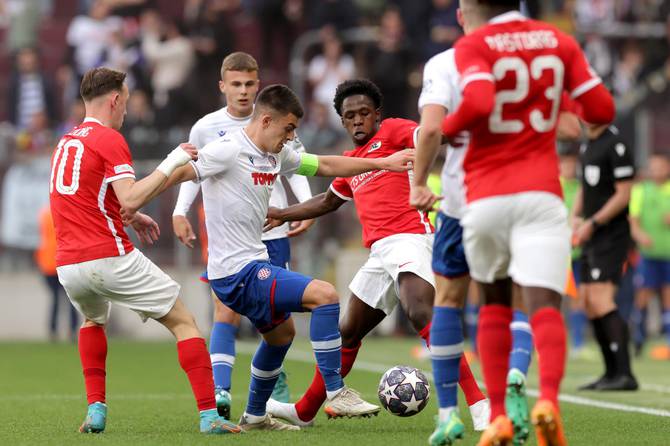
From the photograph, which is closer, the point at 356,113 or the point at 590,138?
the point at 356,113

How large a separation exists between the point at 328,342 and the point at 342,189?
1139mm

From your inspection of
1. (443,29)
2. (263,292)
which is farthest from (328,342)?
(443,29)

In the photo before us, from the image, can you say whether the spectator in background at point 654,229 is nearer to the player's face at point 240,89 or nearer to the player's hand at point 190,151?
the player's face at point 240,89

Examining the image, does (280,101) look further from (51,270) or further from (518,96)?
(51,270)

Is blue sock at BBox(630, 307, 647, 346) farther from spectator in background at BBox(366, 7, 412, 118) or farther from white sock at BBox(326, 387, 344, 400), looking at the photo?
white sock at BBox(326, 387, 344, 400)

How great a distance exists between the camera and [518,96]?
5707 mm

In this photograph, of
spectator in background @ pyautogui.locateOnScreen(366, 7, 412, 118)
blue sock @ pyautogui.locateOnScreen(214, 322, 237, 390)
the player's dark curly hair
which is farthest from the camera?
spectator in background @ pyautogui.locateOnScreen(366, 7, 412, 118)

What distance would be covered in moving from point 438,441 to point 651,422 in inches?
90.6

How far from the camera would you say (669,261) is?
54.9 feet

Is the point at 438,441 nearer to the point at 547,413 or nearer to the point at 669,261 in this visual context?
the point at 547,413

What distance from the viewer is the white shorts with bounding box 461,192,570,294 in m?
5.67

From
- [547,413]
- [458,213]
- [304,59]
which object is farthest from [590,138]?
[304,59]

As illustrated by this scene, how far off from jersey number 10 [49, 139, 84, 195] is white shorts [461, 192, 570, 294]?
246 cm

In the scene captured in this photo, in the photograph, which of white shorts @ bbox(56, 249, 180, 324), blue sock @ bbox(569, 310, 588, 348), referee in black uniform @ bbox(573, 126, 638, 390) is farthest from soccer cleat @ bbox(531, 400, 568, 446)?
blue sock @ bbox(569, 310, 588, 348)
